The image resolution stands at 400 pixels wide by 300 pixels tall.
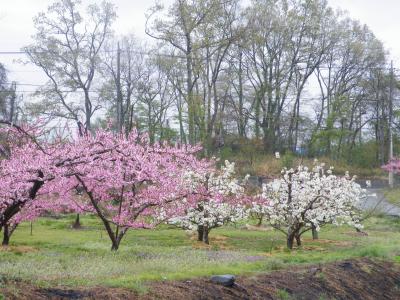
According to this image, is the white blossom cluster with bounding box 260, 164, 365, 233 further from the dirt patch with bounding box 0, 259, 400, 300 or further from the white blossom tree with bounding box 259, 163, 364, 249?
the dirt patch with bounding box 0, 259, 400, 300

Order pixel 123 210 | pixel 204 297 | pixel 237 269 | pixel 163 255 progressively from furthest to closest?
pixel 123 210, pixel 163 255, pixel 237 269, pixel 204 297

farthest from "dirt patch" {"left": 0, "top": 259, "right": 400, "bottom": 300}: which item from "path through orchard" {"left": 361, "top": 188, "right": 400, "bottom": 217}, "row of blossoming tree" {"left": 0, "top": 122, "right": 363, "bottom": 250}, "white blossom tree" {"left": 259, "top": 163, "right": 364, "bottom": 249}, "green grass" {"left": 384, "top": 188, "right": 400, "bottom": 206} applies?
"green grass" {"left": 384, "top": 188, "right": 400, "bottom": 206}

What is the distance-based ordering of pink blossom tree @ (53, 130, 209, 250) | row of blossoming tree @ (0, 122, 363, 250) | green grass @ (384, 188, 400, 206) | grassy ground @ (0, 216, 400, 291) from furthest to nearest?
green grass @ (384, 188, 400, 206)
pink blossom tree @ (53, 130, 209, 250)
row of blossoming tree @ (0, 122, 363, 250)
grassy ground @ (0, 216, 400, 291)

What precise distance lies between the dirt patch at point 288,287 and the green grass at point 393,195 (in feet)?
71.0

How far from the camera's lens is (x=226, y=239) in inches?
706

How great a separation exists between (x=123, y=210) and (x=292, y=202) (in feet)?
19.0

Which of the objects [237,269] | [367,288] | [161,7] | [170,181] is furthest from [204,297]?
[161,7]

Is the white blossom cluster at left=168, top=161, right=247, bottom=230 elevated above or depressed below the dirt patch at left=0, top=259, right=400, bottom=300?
above

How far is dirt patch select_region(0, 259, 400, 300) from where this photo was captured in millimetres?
6789

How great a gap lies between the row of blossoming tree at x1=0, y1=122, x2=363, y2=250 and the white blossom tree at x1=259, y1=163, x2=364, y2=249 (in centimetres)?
3

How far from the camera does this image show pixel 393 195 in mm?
34531

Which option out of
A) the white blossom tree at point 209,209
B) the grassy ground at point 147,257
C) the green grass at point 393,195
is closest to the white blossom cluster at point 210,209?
the white blossom tree at point 209,209

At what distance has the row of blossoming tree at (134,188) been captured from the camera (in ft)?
28.2

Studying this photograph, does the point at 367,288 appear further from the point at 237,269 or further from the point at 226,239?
the point at 226,239
